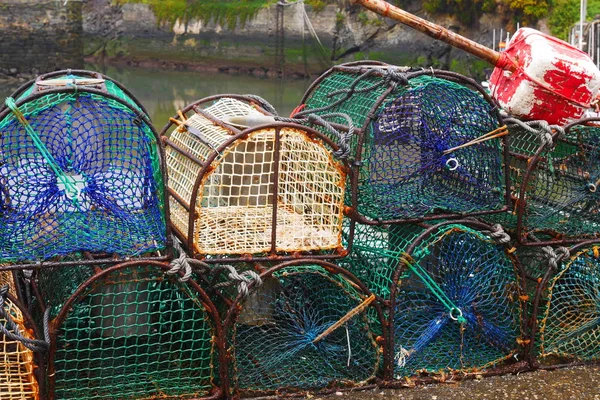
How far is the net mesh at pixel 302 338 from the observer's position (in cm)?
346

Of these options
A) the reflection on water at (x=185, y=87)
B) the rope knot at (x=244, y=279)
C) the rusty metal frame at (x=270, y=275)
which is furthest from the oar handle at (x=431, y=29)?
the reflection on water at (x=185, y=87)

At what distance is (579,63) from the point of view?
4055 mm

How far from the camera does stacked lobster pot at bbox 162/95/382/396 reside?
3.31 m

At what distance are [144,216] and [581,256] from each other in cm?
208

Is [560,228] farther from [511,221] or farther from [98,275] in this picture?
[98,275]

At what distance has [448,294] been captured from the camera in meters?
3.62

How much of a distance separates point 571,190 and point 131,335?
7.29 ft

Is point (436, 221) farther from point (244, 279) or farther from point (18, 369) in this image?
point (18, 369)

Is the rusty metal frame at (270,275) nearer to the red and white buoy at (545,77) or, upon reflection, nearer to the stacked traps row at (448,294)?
the stacked traps row at (448,294)

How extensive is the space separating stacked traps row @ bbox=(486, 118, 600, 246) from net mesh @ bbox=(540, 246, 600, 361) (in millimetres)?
132

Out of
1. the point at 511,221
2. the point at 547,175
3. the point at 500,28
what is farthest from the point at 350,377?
the point at 500,28

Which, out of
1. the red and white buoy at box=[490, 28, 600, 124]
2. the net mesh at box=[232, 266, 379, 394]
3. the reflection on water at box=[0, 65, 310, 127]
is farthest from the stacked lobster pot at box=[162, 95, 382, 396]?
the reflection on water at box=[0, 65, 310, 127]

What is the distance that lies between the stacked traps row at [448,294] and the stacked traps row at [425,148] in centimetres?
15

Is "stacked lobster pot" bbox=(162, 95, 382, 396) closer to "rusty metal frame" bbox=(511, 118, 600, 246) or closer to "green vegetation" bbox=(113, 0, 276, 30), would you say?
"rusty metal frame" bbox=(511, 118, 600, 246)
